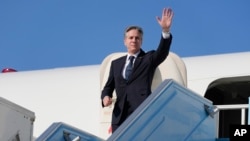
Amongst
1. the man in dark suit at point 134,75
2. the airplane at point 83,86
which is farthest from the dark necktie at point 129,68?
the airplane at point 83,86

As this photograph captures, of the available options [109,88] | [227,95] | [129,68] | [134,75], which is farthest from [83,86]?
[134,75]

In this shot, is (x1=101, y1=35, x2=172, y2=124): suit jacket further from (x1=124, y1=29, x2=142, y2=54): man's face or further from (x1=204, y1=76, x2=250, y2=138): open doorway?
(x1=204, y1=76, x2=250, y2=138): open doorway

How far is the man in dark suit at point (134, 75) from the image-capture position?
21.4ft

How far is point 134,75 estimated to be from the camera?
21.8 feet

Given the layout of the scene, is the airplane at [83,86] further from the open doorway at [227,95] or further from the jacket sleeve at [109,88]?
the jacket sleeve at [109,88]

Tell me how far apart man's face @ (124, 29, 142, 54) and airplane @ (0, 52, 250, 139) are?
191 centimetres

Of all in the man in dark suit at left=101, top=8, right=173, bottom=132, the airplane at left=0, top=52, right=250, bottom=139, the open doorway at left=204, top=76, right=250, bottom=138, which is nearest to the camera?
the man in dark suit at left=101, top=8, right=173, bottom=132

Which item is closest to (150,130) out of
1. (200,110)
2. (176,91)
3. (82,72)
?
(176,91)

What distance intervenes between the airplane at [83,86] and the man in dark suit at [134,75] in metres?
1.82

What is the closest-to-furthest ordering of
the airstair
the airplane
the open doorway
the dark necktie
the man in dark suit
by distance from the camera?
1. the airstair
2. the man in dark suit
3. the dark necktie
4. the airplane
5. the open doorway

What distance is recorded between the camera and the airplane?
10133 mm

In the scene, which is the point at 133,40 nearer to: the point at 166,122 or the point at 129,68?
the point at 129,68

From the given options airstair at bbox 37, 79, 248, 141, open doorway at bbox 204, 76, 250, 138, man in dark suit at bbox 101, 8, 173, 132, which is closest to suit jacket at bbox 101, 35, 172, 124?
man in dark suit at bbox 101, 8, 173, 132

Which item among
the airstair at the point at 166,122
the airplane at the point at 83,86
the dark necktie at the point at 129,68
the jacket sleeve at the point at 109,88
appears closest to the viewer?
the airstair at the point at 166,122
